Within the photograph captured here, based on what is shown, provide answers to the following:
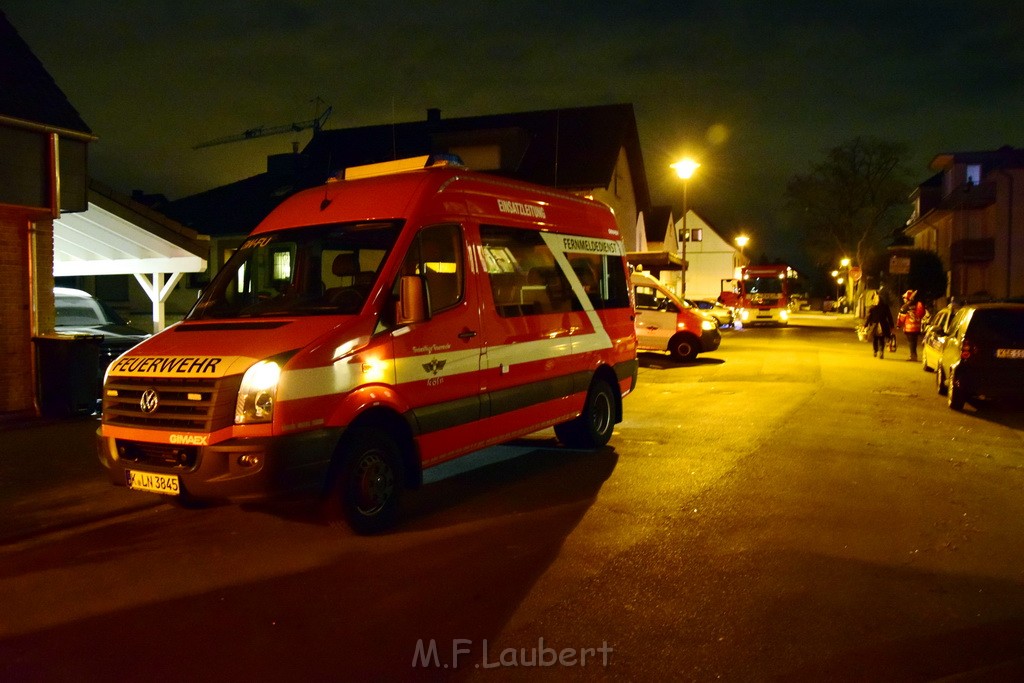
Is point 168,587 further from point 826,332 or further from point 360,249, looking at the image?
point 826,332

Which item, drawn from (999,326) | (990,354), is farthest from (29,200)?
(999,326)

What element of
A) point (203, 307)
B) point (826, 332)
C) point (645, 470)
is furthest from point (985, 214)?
point (203, 307)

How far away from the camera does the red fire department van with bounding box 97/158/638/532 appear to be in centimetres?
569

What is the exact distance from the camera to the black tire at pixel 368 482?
6125 mm

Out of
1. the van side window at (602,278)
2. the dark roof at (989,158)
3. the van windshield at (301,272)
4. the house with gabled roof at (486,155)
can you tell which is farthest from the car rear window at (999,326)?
the dark roof at (989,158)

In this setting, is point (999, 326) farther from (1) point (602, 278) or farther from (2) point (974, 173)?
(2) point (974, 173)

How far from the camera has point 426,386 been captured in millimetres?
6723

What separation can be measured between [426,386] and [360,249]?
1.21 meters

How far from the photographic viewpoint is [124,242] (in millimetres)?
15148

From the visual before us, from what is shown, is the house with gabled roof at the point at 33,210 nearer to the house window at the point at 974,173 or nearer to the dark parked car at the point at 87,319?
the dark parked car at the point at 87,319

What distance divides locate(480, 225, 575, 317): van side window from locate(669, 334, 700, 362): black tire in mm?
12298

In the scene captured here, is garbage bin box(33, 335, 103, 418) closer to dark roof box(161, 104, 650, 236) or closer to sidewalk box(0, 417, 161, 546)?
sidewalk box(0, 417, 161, 546)

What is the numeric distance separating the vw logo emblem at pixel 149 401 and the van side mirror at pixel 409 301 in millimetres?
1752

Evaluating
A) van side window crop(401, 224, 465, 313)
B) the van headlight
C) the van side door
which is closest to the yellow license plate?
the van headlight
